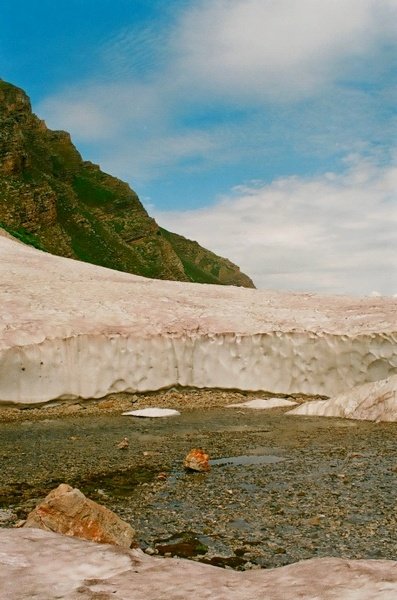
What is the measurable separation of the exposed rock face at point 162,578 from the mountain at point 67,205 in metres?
62.1

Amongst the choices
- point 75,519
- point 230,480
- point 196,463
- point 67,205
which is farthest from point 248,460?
point 67,205

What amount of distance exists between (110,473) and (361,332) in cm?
1471

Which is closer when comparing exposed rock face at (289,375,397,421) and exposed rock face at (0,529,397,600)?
exposed rock face at (0,529,397,600)

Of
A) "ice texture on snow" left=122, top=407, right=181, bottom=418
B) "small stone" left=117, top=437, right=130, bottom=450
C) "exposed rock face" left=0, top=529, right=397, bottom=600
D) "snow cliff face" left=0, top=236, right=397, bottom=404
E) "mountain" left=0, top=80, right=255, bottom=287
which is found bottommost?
"small stone" left=117, top=437, right=130, bottom=450

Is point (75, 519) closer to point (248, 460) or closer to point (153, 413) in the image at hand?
point (248, 460)

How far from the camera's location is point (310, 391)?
23094 mm

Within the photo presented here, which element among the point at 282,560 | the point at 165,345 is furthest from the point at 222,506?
the point at 165,345

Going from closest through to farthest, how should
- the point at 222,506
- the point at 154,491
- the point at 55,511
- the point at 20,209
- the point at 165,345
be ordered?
1. the point at 55,511
2. the point at 222,506
3. the point at 154,491
4. the point at 165,345
5. the point at 20,209

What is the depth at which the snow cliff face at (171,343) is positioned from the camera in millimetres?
20750

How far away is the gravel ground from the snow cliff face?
299 cm

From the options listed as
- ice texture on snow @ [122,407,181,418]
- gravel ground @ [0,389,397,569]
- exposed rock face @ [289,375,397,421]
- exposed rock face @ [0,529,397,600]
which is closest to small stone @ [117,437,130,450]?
gravel ground @ [0,389,397,569]

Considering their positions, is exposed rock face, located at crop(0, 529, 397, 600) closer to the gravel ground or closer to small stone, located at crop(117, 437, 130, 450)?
the gravel ground

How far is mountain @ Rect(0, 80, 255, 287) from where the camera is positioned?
244ft

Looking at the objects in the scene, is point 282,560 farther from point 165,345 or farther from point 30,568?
point 165,345
